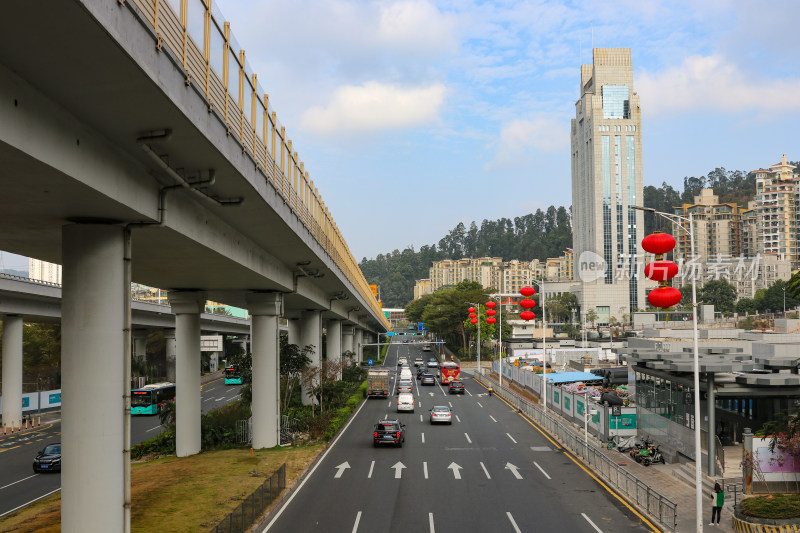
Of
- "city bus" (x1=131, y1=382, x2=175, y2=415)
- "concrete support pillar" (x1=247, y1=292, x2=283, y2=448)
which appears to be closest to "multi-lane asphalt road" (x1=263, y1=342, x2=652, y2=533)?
"concrete support pillar" (x1=247, y1=292, x2=283, y2=448)

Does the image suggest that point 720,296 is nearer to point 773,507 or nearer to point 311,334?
point 311,334

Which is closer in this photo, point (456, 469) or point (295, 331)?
point (456, 469)

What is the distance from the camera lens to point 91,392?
47.4 ft

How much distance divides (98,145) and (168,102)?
261 centimetres

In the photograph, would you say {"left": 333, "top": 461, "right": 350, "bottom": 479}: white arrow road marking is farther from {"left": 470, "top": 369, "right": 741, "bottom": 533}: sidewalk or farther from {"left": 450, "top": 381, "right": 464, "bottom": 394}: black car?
{"left": 450, "top": 381, "right": 464, "bottom": 394}: black car

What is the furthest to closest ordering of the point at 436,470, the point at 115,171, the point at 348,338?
the point at 348,338
the point at 436,470
the point at 115,171

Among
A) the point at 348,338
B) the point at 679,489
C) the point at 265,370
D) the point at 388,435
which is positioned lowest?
the point at 679,489

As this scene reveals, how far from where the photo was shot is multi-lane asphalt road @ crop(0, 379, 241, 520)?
25638 mm

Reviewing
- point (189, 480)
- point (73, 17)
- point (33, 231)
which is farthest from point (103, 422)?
point (189, 480)

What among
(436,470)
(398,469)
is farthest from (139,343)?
(436,470)

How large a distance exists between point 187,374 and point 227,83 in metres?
19.5

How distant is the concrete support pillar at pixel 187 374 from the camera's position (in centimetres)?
3192

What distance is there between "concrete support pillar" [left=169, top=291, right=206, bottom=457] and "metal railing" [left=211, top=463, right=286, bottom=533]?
910 centimetres

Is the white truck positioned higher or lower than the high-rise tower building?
lower
